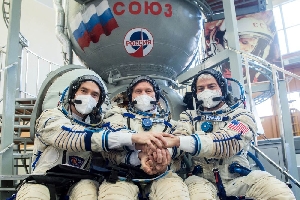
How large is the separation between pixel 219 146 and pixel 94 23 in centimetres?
205

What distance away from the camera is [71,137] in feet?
5.77

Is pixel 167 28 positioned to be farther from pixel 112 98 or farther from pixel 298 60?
pixel 298 60

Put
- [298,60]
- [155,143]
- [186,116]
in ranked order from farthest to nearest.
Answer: [298,60] → [186,116] → [155,143]

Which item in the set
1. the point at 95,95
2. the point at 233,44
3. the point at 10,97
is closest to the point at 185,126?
the point at 95,95

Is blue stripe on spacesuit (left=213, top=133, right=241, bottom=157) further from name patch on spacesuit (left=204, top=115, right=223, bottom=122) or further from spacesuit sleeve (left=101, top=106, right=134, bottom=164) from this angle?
spacesuit sleeve (left=101, top=106, right=134, bottom=164)

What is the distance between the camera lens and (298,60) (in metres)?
9.85

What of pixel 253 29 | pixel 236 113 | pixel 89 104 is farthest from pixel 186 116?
pixel 253 29

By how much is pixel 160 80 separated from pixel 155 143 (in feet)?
5.66

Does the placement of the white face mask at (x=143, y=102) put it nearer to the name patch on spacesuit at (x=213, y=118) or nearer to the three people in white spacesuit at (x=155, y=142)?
the three people in white spacesuit at (x=155, y=142)

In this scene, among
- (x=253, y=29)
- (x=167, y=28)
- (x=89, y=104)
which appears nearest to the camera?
(x=89, y=104)

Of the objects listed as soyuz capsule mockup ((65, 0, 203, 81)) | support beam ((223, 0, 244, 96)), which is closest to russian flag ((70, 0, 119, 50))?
soyuz capsule mockup ((65, 0, 203, 81))

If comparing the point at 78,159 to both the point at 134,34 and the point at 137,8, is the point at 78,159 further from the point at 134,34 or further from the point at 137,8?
the point at 137,8

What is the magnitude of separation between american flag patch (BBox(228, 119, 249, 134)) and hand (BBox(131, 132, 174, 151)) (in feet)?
1.43

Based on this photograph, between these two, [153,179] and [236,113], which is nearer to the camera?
[153,179]
